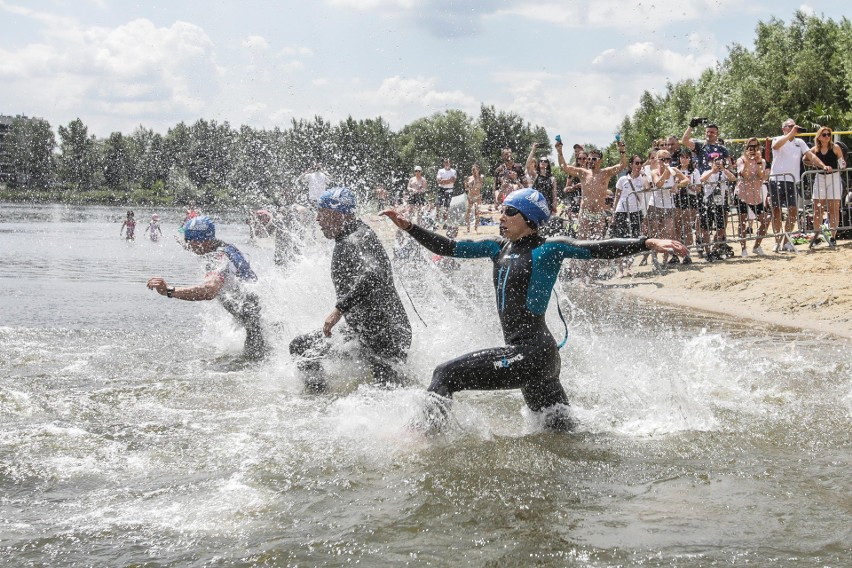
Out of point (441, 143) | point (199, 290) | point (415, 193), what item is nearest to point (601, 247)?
point (199, 290)

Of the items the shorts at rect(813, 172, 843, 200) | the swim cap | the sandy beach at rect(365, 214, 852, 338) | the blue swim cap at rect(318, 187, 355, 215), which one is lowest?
the sandy beach at rect(365, 214, 852, 338)

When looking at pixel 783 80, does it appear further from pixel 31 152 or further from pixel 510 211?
pixel 31 152

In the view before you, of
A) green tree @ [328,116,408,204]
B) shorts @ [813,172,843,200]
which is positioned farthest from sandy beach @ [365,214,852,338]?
green tree @ [328,116,408,204]

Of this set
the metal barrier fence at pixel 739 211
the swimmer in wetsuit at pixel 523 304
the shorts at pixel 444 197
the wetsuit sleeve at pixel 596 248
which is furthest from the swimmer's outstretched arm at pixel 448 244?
the shorts at pixel 444 197

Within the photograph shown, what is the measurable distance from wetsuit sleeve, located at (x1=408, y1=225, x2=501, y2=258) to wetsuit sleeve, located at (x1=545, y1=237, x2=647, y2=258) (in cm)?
48

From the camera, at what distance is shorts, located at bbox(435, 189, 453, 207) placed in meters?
23.5

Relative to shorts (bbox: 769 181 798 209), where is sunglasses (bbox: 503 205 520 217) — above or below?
below

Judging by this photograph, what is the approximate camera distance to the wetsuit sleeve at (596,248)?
17.5 ft

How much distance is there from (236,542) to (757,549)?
97.7 inches

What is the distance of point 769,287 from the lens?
39.7 ft

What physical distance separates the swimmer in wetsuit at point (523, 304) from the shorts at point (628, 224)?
9478mm

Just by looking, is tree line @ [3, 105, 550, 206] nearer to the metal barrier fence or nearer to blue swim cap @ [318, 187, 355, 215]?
the metal barrier fence

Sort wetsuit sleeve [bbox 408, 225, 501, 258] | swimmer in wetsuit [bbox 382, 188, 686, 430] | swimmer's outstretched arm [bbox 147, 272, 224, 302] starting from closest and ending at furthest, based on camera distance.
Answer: swimmer in wetsuit [bbox 382, 188, 686, 430]
wetsuit sleeve [bbox 408, 225, 501, 258]
swimmer's outstretched arm [bbox 147, 272, 224, 302]

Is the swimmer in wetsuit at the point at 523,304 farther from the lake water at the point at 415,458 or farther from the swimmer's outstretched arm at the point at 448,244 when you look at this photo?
the lake water at the point at 415,458
